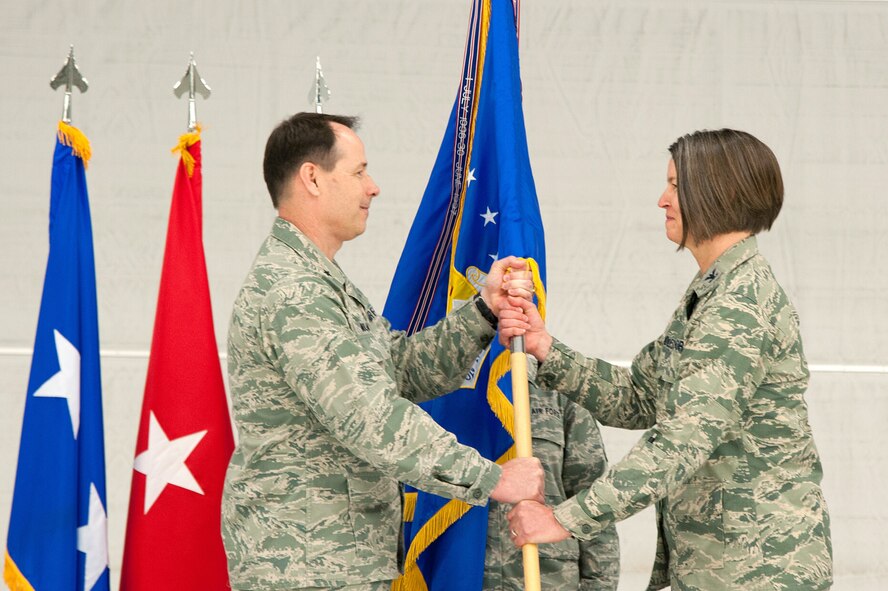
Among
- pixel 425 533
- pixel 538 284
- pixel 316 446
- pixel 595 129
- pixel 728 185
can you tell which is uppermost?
pixel 595 129

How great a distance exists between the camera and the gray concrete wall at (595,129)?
12.7 ft

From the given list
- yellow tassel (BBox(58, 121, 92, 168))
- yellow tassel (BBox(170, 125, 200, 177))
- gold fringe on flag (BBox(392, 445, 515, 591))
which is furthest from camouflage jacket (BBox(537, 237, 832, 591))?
yellow tassel (BBox(58, 121, 92, 168))

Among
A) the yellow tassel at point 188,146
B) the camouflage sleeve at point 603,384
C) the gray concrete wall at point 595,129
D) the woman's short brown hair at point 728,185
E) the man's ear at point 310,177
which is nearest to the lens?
the woman's short brown hair at point 728,185

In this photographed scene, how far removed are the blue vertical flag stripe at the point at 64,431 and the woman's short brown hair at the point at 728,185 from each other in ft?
4.32

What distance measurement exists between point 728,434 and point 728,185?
0.44 meters

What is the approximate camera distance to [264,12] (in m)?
3.91

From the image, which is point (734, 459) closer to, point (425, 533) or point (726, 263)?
point (726, 263)

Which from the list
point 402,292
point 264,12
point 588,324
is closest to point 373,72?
point 264,12

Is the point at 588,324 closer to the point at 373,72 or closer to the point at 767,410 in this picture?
the point at 373,72

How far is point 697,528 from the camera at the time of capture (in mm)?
1833

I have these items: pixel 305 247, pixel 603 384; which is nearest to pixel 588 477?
pixel 603 384

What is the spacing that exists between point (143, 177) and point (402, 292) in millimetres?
1739

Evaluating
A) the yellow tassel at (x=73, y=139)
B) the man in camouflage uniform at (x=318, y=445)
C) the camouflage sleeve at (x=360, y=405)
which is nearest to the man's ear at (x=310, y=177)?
the man in camouflage uniform at (x=318, y=445)

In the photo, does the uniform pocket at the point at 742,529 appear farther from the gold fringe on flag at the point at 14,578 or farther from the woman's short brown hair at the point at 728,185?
the gold fringe on flag at the point at 14,578
